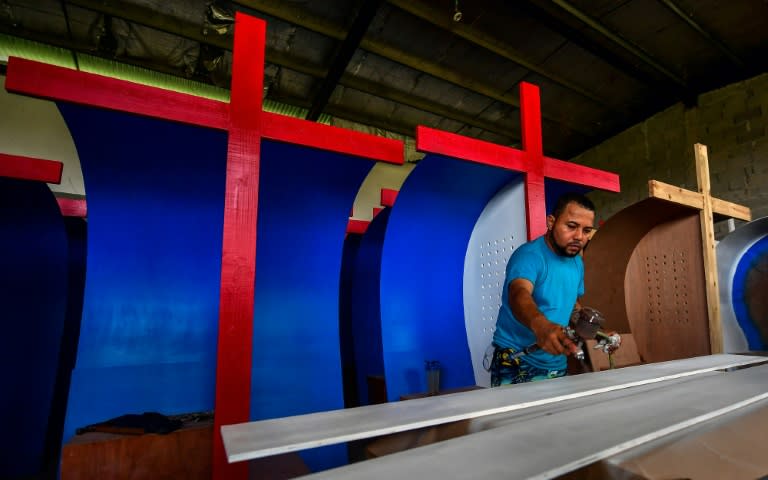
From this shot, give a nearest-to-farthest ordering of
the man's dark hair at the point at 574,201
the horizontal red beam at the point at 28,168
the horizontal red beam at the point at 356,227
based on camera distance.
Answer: the man's dark hair at the point at 574,201
the horizontal red beam at the point at 28,168
the horizontal red beam at the point at 356,227

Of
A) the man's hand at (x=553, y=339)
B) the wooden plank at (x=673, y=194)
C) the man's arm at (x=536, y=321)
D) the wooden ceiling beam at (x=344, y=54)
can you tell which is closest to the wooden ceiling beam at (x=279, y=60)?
the wooden ceiling beam at (x=344, y=54)

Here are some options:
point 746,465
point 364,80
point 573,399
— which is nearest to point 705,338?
point 573,399

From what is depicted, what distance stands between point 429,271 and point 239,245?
5.13 feet

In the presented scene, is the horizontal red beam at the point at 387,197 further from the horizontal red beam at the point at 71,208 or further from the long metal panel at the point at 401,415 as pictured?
the long metal panel at the point at 401,415

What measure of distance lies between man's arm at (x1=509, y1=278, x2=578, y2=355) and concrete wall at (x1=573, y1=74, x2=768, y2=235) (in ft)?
16.8

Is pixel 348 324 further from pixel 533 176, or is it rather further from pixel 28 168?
pixel 28 168

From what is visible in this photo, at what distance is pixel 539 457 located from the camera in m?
0.70

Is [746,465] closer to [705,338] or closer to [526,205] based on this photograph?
[526,205]

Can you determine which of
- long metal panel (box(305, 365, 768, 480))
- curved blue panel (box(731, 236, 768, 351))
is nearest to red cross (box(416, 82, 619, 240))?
long metal panel (box(305, 365, 768, 480))

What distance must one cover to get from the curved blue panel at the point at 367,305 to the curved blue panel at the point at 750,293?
326 centimetres

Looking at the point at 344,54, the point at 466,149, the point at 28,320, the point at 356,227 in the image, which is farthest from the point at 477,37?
the point at 28,320

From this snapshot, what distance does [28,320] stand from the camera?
2.94 m

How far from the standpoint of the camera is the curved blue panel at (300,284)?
2301 millimetres

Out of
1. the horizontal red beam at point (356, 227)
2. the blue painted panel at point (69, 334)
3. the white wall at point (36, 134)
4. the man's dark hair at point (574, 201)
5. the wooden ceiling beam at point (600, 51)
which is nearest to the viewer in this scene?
the man's dark hair at point (574, 201)
